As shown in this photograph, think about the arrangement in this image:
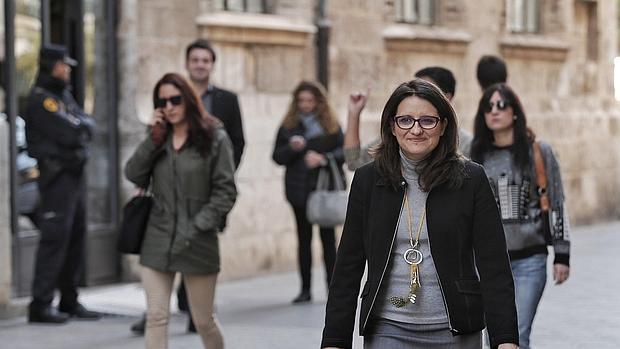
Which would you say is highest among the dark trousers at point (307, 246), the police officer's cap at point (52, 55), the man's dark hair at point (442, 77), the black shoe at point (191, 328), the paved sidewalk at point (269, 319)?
the police officer's cap at point (52, 55)

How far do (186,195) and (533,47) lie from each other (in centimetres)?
1136

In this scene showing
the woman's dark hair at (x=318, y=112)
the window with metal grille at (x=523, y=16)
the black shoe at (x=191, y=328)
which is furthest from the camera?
the window with metal grille at (x=523, y=16)

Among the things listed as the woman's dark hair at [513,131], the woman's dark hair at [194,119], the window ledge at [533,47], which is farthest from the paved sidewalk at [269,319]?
the window ledge at [533,47]

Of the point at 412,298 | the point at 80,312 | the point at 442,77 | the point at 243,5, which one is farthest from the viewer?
the point at 243,5

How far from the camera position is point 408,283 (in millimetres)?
4848

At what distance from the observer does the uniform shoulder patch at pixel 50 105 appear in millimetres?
10281

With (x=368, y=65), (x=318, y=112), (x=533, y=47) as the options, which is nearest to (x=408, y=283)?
(x=318, y=112)

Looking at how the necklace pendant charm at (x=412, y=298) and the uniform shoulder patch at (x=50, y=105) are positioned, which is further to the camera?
the uniform shoulder patch at (x=50, y=105)

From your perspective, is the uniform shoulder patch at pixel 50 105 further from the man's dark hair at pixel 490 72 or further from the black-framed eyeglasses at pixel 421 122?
the black-framed eyeglasses at pixel 421 122

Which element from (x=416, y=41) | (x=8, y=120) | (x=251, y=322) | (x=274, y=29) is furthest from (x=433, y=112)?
(x=416, y=41)

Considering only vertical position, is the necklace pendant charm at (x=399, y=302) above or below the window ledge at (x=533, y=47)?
below

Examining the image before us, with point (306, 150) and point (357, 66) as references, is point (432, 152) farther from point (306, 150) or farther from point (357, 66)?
point (357, 66)

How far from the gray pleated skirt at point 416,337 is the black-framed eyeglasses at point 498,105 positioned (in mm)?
2499

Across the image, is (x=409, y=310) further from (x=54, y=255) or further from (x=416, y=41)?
(x=416, y=41)
